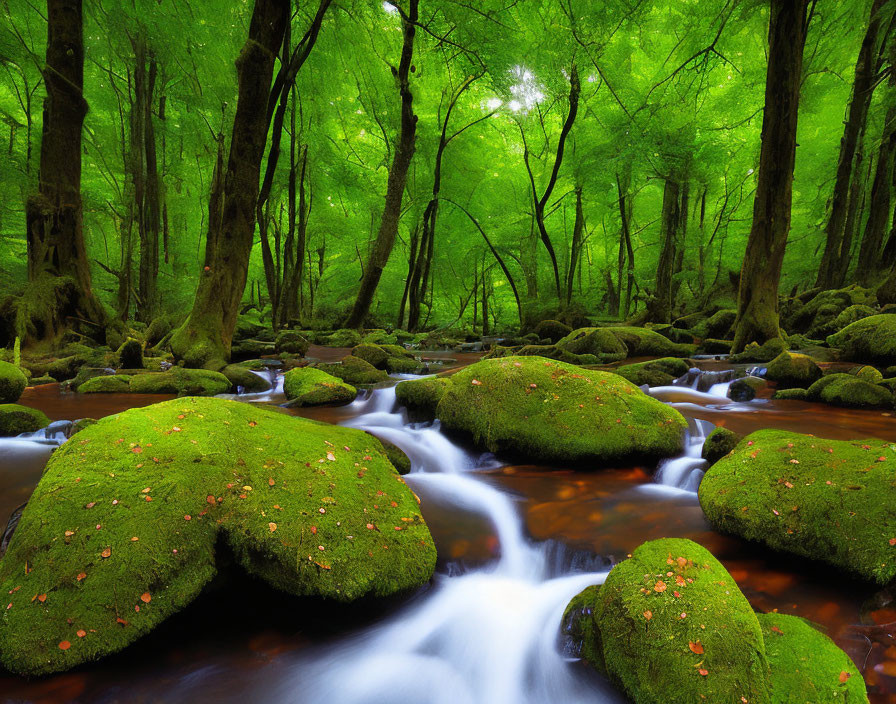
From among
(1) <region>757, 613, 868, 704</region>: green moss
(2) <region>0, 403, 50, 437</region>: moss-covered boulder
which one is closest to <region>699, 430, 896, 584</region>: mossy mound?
(1) <region>757, 613, 868, 704</region>: green moss

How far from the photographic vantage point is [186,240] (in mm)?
19406

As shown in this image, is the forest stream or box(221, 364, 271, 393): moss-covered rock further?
box(221, 364, 271, 393): moss-covered rock

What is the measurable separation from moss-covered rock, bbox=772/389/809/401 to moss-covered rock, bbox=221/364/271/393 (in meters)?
6.97

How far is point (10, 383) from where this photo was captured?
4750mm

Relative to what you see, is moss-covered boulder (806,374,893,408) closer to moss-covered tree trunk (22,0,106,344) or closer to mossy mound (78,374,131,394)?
mossy mound (78,374,131,394)

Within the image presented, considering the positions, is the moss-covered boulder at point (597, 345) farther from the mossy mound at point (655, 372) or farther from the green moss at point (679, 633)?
the green moss at point (679, 633)

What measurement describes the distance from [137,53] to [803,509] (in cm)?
1395

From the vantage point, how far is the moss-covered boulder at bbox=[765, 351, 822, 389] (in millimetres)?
6055

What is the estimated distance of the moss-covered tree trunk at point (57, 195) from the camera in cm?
772

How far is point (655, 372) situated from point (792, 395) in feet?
5.57

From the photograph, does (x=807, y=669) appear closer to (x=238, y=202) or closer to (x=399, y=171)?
(x=238, y=202)

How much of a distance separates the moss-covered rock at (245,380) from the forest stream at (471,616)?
9.30 feet

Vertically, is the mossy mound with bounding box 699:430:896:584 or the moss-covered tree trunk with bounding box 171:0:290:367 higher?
the moss-covered tree trunk with bounding box 171:0:290:367

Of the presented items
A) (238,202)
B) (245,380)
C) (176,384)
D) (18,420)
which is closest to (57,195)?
(238,202)
